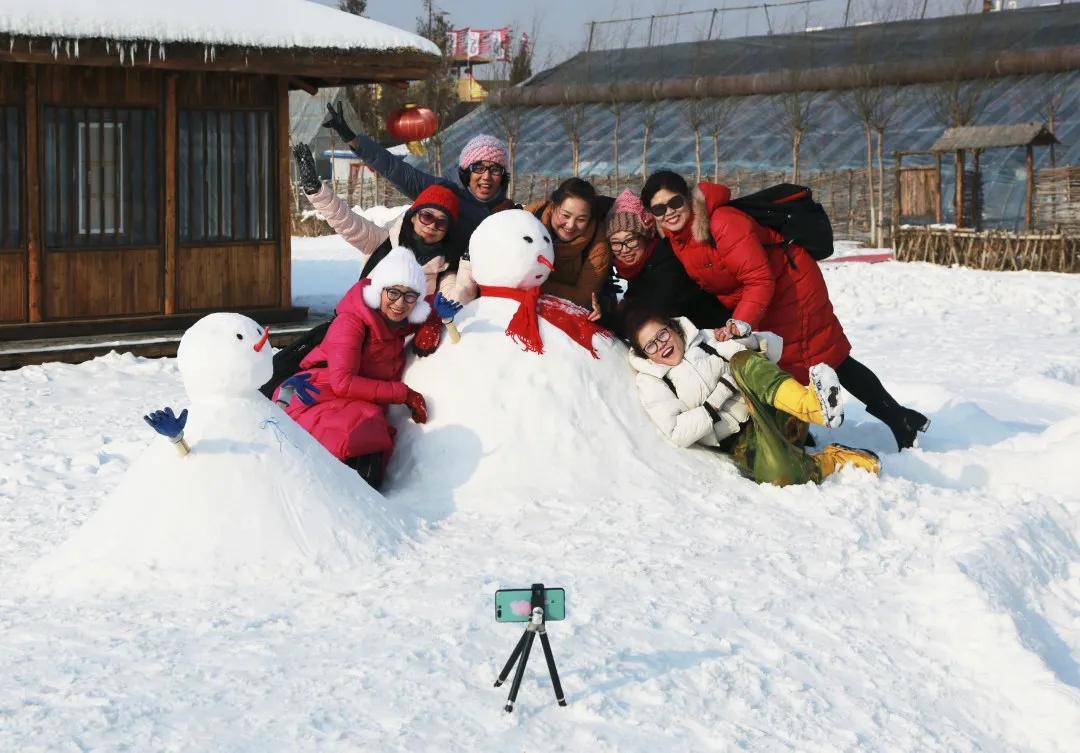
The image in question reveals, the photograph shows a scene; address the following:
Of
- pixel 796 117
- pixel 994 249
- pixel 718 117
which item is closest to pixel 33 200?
pixel 994 249

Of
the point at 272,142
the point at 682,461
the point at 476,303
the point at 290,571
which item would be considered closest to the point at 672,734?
the point at 290,571

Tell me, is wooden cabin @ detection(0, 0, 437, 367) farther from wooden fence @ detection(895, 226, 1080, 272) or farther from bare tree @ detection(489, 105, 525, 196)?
bare tree @ detection(489, 105, 525, 196)

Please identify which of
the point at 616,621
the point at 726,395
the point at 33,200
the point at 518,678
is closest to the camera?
the point at 518,678

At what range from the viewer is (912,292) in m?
14.9

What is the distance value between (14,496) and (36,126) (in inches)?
190

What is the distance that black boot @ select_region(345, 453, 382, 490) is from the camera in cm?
558

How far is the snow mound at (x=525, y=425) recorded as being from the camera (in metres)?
5.58

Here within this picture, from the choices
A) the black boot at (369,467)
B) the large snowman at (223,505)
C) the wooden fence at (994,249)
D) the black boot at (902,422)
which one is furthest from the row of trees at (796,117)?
the large snowman at (223,505)

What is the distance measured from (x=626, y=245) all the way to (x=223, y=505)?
7.52 feet

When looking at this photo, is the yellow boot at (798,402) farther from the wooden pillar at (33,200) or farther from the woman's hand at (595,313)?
the wooden pillar at (33,200)

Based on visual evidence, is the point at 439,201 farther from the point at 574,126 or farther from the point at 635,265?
the point at 574,126

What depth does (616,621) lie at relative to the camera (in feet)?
14.1

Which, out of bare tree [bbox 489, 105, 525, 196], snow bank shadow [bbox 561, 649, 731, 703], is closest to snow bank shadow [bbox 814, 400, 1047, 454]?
snow bank shadow [bbox 561, 649, 731, 703]

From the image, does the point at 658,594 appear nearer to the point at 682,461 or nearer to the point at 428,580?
the point at 428,580
